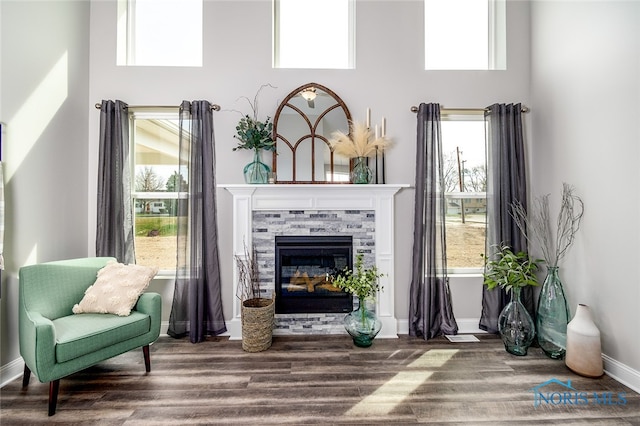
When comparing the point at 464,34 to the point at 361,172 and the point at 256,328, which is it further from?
the point at 256,328

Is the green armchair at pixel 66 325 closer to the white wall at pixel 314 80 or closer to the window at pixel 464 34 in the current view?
the white wall at pixel 314 80

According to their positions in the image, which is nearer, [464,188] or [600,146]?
[600,146]

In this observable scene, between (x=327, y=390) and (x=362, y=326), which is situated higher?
(x=362, y=326)

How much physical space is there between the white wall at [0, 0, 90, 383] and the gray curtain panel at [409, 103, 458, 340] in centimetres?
326

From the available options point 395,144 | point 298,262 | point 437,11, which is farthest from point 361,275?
point 437,11

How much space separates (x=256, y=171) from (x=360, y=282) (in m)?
1.44

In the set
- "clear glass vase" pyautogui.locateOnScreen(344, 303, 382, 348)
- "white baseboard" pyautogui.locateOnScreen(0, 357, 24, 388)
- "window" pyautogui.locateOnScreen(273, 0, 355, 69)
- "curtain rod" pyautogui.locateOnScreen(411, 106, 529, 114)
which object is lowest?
"white baseboard" pyautogui.locateOnScreen(0, 357, 24, 388)

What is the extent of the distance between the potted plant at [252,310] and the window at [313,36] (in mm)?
2078

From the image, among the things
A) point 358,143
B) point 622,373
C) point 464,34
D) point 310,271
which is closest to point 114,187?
point 310,271

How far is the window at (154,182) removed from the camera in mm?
3178

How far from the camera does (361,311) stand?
111 inches

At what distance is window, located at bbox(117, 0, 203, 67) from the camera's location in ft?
10.7

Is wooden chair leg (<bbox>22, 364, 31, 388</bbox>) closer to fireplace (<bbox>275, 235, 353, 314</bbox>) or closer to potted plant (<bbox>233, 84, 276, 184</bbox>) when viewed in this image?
fireplace (<bbox>275, 235, 353, 314</bbox>)

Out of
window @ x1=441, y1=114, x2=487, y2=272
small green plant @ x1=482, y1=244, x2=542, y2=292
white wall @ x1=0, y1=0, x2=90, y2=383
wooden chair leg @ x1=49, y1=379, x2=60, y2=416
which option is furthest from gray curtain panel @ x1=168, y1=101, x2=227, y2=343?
small green plant @ x1=482, y1=244, x2=542, y2=292
